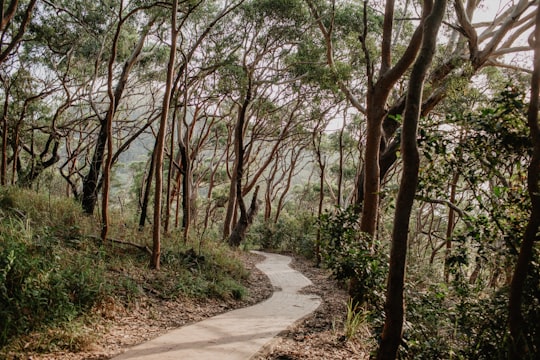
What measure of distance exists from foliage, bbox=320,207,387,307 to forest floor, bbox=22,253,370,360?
1301 mm

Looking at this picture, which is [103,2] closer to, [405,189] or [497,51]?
[497,51]

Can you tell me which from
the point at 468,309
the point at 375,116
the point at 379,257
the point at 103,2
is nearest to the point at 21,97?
the point at 103,2

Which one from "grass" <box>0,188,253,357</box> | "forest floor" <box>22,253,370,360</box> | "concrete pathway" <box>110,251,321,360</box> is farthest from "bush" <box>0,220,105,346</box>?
"concrete pathway" <box>110,251,321,360</box>

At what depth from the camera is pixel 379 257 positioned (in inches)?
174

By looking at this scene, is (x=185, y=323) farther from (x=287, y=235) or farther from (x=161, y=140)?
(x=287, y=235)

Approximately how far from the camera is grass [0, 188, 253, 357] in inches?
168

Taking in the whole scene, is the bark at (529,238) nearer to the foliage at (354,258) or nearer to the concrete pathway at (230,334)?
the foliage at (354,258)

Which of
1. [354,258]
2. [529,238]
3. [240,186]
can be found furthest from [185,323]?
[240,186]

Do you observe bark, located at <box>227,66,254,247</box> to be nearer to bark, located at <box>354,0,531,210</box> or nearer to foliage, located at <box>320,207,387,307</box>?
bark, located at <box>354,0,531,210</box>

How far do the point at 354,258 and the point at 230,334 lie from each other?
235 cm

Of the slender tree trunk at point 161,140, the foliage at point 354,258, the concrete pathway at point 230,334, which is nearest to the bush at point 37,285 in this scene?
the concrete pathway at point 230,334

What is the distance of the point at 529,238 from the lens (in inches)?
108

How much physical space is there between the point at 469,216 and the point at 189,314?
482 cm

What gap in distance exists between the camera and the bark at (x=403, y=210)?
3162 mm
